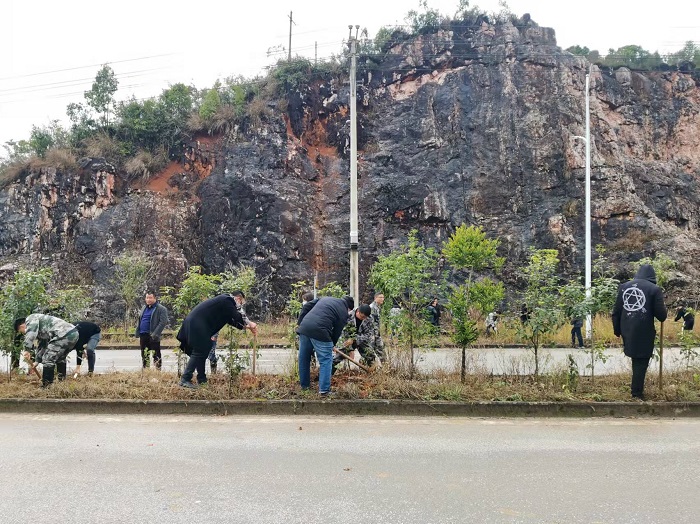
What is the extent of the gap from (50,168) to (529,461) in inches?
1220

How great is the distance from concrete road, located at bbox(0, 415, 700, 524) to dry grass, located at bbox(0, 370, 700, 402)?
0.51 metres

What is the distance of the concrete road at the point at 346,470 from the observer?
3.99 meters

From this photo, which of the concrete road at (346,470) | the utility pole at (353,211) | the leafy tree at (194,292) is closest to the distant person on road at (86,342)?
the leafy tree at (194,292)

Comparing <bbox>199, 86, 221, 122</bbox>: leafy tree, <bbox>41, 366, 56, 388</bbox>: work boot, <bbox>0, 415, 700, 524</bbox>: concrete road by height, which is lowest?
<bbox>0, 415, 700, 524</bbox>: concrete road

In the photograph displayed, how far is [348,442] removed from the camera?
227 inches

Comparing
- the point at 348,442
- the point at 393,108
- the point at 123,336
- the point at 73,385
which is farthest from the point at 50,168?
the point at 348,442

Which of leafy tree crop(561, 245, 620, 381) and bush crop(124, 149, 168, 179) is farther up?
bush crop(124, 149, 168, 179)

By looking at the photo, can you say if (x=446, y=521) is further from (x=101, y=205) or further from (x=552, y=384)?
(x=101, y=205)

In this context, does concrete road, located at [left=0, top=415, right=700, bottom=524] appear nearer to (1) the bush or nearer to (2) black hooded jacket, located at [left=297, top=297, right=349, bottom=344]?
(2) black hooded jacket, located at [left=297, top=297, right=349, bottom=344]

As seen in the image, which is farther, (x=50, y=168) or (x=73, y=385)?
(x=50, y=168)

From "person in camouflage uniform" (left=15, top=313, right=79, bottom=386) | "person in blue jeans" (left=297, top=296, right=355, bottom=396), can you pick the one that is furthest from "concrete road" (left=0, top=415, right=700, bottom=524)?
"person in camouflage uniform" (left=15, top=313, right=79, bottom=386)

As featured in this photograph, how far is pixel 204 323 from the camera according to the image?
762cm

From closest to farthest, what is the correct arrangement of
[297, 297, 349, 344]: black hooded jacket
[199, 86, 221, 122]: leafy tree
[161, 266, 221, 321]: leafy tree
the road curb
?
the road curb, [297, 297, 349, 344]: black hooded jacket, [161, 266, 221, 321]: leafy tree, [199, 86, 221, 122]: leafy tree

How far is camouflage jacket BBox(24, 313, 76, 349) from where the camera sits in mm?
7852
